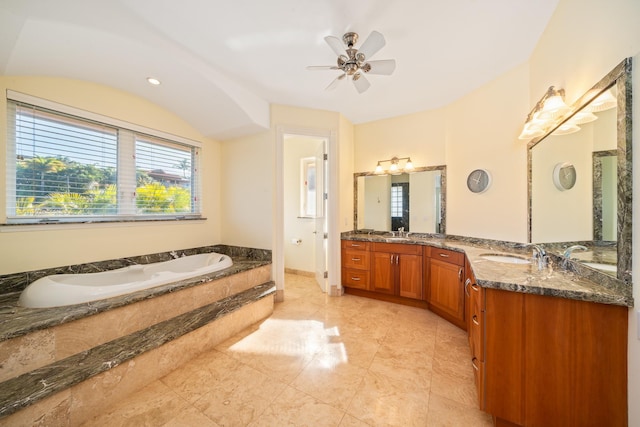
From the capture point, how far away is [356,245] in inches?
127

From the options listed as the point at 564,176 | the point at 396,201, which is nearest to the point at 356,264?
the point at 396,201

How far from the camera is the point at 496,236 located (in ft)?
8.10

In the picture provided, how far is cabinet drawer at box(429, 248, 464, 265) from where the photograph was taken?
2348 millimetres

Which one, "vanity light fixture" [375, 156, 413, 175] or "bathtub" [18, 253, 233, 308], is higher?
"vanity light fixture" [375, 156, 413, 175]

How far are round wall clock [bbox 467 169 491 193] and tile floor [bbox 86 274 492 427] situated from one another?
1603mm

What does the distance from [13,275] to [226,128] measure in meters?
2.42

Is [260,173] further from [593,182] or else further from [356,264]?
[593,182]

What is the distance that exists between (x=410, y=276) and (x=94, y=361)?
2999mm

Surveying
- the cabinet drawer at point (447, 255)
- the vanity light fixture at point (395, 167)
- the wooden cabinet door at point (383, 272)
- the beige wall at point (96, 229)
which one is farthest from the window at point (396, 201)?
the beige wall at point (96, 229)

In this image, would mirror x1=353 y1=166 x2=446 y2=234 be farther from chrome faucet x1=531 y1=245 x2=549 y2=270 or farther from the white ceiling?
chrome faucet x1=531 y1=245 x2=549 y2=270

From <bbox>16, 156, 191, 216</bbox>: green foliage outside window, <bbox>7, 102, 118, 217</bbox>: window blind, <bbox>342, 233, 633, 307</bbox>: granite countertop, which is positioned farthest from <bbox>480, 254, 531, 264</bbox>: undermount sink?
<bbox>7, 102, 118, 217</bbox>: window blind

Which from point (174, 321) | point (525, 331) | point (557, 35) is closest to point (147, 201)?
point (174, 321)

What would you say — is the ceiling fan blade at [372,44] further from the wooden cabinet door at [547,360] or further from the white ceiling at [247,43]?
the wooden cabinet door at [547,360]

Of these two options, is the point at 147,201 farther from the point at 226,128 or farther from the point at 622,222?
the point at 622,222
